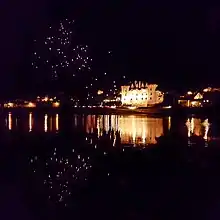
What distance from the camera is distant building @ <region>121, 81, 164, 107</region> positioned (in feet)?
145

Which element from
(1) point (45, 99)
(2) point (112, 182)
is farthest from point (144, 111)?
(2) point (112, 182)

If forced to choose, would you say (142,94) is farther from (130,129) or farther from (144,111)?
(130,129)

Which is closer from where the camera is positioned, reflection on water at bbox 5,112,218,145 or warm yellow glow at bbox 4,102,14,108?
reflection on water at bbox 5,112,218,145

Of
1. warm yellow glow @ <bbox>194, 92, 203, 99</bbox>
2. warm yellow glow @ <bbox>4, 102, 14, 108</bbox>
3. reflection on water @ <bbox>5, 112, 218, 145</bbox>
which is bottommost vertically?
reflection on water @ <bbox>5, 112, 218, 145</bbox>

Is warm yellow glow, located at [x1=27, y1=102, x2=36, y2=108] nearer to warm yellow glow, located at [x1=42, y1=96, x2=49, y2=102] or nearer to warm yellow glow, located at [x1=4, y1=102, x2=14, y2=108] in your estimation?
warm yellow glow, located at [x1=42, y1=96, x2=49, y2=102]

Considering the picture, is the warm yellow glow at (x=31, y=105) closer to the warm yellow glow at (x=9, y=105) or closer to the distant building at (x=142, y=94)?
the warm yellow glow at (x=9, y=105)

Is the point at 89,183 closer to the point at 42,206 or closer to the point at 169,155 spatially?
the point at 42,206

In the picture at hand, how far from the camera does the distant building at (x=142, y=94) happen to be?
44.3 m

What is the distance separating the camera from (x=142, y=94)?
45.5 m

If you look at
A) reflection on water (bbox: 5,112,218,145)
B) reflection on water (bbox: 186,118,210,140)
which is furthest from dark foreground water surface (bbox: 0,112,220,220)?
reflection on water (bbox: 186,118,210,140)

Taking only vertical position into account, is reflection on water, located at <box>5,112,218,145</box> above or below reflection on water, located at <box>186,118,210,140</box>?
below

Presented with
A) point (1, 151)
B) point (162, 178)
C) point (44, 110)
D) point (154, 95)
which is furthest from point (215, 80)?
point (162, 178)

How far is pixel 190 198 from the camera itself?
7309 millimetres

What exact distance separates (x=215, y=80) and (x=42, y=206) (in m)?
35.9
